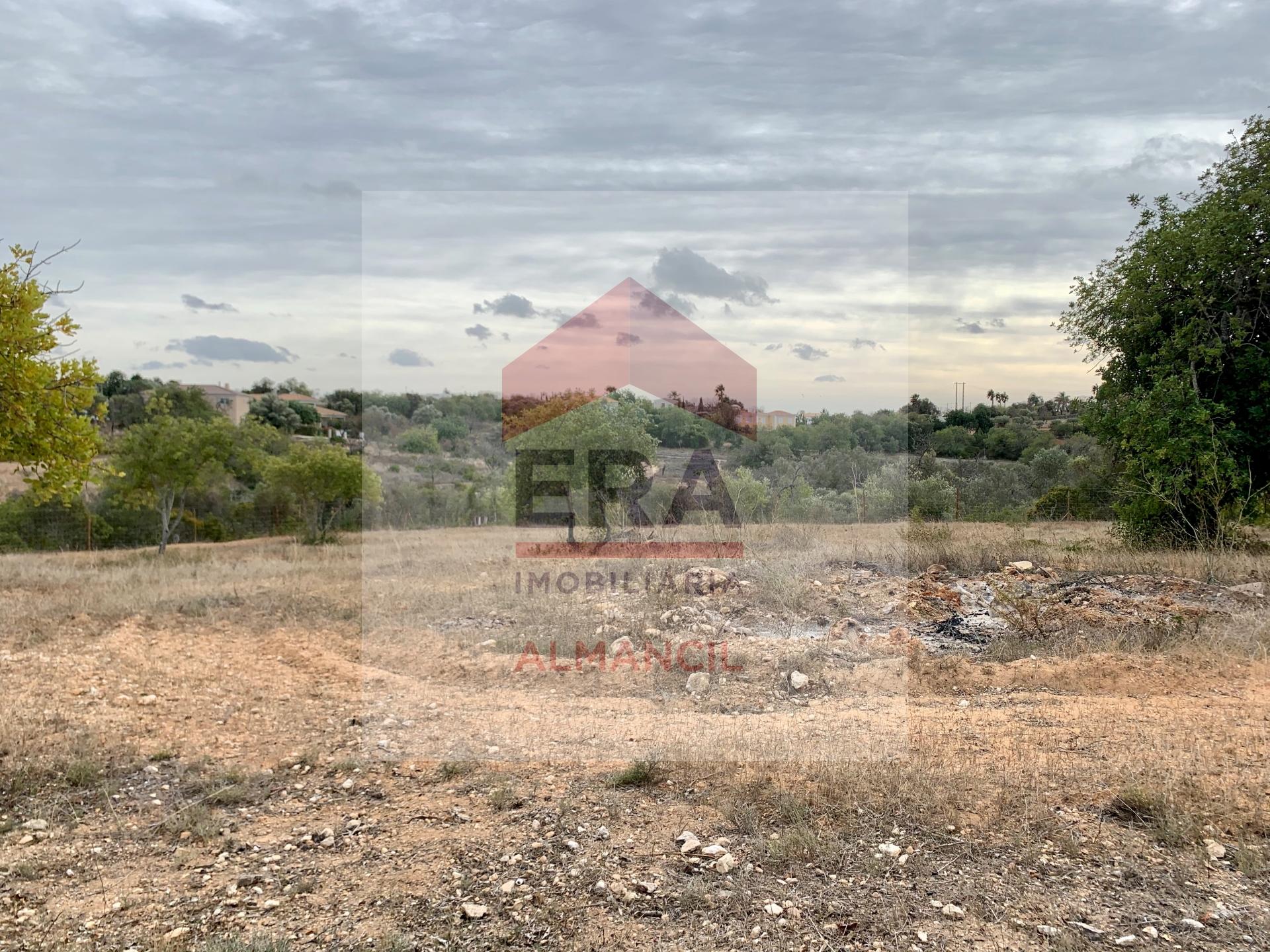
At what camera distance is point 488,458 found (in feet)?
67.0

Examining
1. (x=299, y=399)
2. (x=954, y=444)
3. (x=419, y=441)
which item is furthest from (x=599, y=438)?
(x=299, y=399)

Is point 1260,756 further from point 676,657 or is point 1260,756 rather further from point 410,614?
point 410,614

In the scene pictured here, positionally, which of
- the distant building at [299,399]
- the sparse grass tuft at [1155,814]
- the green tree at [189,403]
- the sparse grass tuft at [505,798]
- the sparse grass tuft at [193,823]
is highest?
the distant building at [299,399]

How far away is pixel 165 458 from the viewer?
59.4 ft

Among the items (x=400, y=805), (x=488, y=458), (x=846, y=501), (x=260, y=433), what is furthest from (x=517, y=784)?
(x=260, y=433)

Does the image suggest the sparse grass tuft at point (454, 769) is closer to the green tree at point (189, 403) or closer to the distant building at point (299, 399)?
the green tree at point (189, 403)

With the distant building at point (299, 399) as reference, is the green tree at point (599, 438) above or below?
below

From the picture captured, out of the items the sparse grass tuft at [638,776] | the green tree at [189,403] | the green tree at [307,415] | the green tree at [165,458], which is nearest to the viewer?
the sparse grass tuft at [638,776]

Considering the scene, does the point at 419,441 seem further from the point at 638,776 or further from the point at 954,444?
the point at 638,776

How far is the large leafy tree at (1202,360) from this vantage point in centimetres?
1148

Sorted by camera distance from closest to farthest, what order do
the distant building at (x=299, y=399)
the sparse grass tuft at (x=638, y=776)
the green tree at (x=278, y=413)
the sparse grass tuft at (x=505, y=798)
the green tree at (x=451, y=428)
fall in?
1. the sparse grass tuft at (x=505, y=798)
2. the sparse grass tuft at (x=638, y=776)
3. the green tree at (x=451, y=428)
4. the green tree at (x=278, y=413)
5. the distant building at (x=299, y=399)

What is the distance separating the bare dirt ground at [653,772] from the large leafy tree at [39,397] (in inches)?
77.1

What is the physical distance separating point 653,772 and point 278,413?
4193cm

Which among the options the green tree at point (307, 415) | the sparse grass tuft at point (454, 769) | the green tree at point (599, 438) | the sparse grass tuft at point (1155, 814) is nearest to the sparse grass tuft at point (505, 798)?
the sparse grass tuft at point (454, 769)
